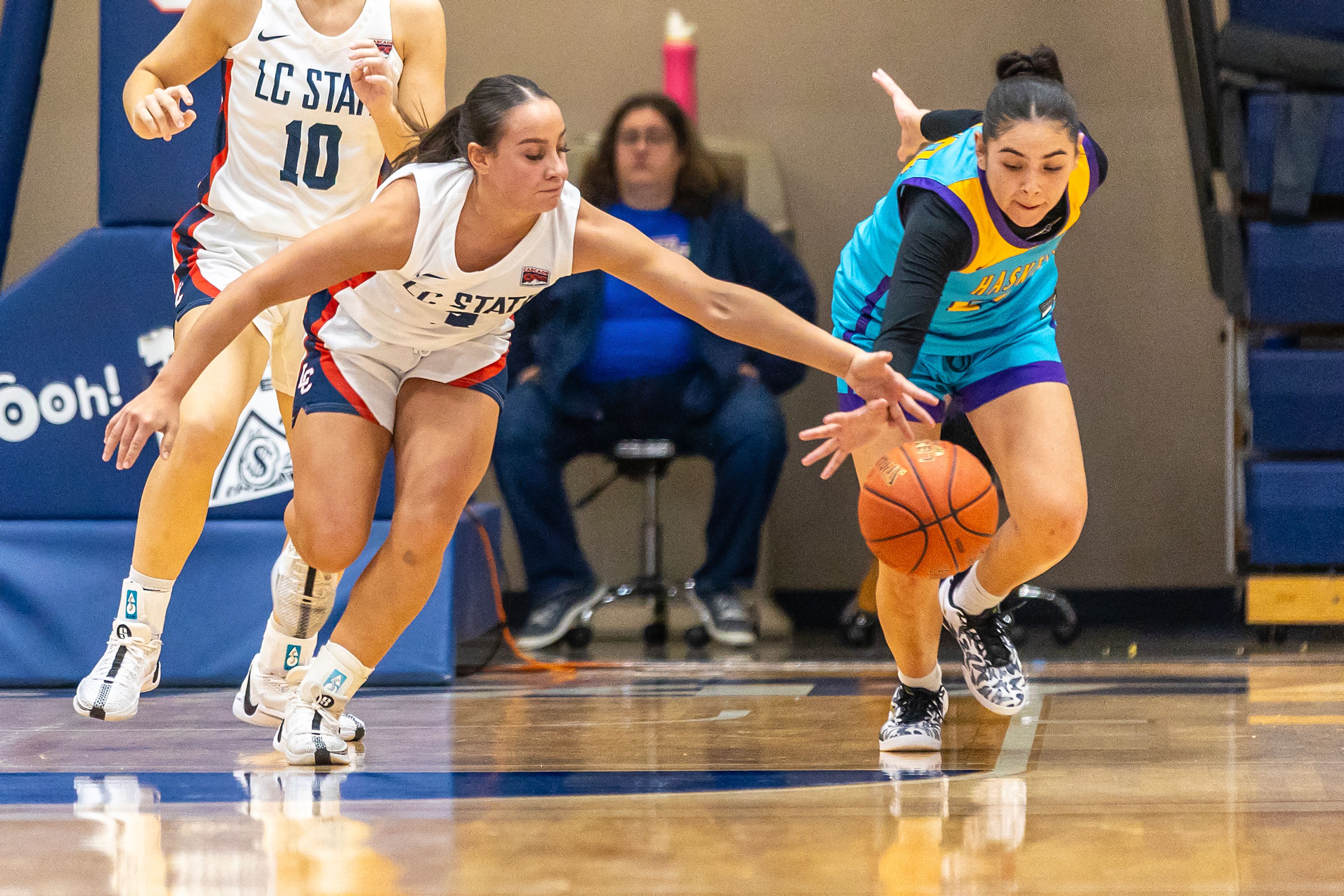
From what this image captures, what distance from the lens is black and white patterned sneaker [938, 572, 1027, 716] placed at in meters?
3.01

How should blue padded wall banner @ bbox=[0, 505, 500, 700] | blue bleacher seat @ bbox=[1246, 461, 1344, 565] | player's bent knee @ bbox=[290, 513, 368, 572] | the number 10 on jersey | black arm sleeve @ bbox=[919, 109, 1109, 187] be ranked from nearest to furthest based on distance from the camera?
player's bent knee @ bbox=[290, 513, 368, 572], black arm sleeve @ bbox=[919, 109, 1109, 187], the number 10 on jersey, blue padded wall banner @ bbox=[0, 505, 500, 700], blue bleacher seat @ bbox=[1246, 461, 1344, 565]

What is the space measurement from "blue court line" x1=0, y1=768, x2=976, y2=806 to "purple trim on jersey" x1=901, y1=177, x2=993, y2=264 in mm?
963

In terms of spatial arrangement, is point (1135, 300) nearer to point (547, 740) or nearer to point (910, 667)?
point (910, 667)

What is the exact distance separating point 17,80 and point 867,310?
3.09 metres

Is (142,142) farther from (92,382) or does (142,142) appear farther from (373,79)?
(373,79)

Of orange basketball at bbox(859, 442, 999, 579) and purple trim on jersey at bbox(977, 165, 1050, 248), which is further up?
purple trim on jersey at bbox(977, 165, 1050, 248)

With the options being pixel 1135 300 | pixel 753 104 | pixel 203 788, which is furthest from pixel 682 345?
pixel 203 788

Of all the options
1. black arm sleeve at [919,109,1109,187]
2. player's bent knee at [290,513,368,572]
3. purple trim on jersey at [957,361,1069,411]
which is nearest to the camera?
player's bent knee at [290,513,368,572]

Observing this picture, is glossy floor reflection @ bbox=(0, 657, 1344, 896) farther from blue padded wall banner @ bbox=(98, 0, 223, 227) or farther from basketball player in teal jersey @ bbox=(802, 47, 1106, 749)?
blue padded wall banner @ bbox=(98, 0, 223, 227)

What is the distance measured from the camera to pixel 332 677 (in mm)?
2615

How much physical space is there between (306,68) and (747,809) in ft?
6.05

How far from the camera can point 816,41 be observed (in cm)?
561

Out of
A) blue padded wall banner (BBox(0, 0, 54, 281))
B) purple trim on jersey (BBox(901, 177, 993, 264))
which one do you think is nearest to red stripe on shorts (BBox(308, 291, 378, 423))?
purple trim on jersey (BBox(901, 177, 993, 264))

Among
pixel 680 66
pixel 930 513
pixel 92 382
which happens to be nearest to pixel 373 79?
pixel 930 513
